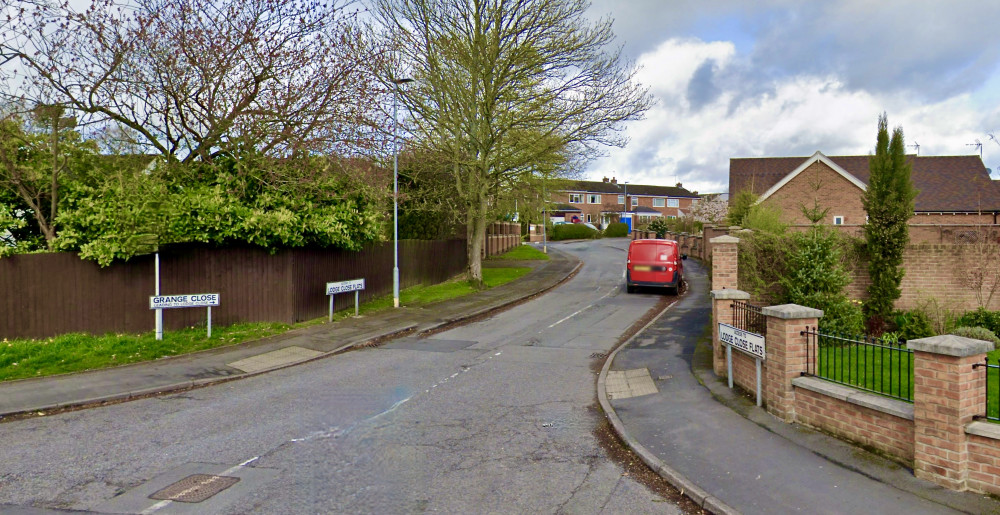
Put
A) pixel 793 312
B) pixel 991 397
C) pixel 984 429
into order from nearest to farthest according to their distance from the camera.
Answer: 1. pixel 984 429
2. pixel 991 397
3. pixel 793 312

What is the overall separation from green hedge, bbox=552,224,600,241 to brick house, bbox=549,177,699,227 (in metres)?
11.7

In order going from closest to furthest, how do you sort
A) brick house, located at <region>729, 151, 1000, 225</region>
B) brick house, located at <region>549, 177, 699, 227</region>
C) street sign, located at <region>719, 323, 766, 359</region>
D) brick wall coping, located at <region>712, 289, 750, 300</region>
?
street sign, located at <region>719, 323, 766, 359</region>
brick wall coping, located at <region>712, 289, 750, 300</region>
brick house, located at <region>729, 151, 1000, 225</region>
brick house, located at <region>549, 177, 699, 227</region>

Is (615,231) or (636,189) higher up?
(636,189)

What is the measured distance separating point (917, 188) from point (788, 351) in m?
30.1

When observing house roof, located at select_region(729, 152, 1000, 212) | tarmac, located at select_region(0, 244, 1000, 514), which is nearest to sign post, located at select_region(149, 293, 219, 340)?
tarmac, located at select_region(0, 244, 1000, 514)

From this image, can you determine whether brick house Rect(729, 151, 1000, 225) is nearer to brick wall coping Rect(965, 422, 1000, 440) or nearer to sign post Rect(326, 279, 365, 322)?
sign post Rect(326, 279, 365, 322)

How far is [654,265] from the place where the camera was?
2231cm

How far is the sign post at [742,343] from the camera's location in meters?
8.25

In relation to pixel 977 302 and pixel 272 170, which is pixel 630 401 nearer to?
pixel 272 170

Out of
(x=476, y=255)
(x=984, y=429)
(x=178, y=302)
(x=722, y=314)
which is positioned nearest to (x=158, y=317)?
(x=178, y=302)

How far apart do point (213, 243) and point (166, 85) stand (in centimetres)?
376

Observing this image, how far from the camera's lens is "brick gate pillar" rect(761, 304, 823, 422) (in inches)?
299

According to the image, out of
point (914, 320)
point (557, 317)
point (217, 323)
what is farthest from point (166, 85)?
point (914, 320)

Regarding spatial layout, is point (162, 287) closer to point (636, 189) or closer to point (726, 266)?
point (726, 266)
